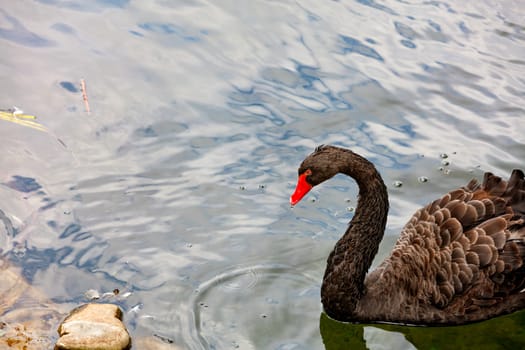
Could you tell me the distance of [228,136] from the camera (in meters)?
6.30

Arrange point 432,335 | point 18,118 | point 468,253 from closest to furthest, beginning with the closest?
point 468,253
point 432,335
point 18,118

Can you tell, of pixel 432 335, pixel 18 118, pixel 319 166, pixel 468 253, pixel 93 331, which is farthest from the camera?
pixel 18 118

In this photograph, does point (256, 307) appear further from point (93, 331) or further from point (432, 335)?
point (432, 335)

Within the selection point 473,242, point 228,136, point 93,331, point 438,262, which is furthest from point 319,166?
point 228,136

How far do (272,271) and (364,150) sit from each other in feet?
5.44

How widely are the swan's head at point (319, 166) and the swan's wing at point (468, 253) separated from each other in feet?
2.50

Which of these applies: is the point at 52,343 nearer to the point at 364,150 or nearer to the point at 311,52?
the point at 364,150

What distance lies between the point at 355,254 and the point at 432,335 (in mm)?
714

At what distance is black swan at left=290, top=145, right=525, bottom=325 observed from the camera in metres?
4.71

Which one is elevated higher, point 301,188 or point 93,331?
point 301,188

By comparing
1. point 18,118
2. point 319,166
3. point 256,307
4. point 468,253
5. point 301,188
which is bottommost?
point 18,118

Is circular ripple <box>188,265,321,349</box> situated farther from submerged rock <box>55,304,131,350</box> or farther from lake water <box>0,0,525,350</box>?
submerged rock <box>55,304,131,350</box>

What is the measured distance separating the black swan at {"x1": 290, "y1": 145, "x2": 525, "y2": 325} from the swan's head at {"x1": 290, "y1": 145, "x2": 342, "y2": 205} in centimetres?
9

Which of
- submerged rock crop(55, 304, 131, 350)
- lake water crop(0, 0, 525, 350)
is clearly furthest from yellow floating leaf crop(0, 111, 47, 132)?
submerged rock crop(55, 304, 131, 350)
